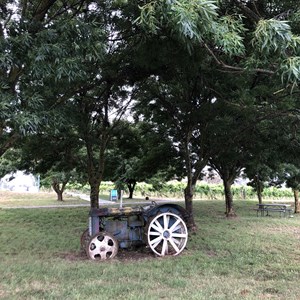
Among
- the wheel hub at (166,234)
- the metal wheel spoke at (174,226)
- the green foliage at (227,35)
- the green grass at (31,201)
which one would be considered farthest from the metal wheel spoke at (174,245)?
the green grass at (31,201)

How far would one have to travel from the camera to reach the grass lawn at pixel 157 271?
5.48 m

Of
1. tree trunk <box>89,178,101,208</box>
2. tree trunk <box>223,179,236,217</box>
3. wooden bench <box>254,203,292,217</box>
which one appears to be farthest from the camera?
wooden bench <box>254,203,292,217</box>

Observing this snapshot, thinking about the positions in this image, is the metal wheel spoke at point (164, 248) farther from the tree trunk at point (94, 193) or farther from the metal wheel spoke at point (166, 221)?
the tree trunk at point (94, 193)

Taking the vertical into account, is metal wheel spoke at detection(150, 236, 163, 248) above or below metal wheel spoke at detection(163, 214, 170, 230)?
below

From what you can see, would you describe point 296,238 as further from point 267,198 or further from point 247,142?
point 267,198

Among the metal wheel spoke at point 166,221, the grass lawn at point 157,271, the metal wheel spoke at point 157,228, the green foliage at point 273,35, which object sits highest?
the green foliage at point 273,35

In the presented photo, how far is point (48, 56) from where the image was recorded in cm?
473

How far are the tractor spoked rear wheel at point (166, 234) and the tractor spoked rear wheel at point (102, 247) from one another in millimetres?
771

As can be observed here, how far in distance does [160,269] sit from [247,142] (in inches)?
325

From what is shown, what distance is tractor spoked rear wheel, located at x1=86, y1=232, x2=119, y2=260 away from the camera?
7.93 meters

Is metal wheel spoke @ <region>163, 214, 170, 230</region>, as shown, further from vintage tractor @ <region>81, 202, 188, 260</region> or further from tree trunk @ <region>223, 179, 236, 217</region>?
tree trunk @ <region>223, 179, 236, 217</region>

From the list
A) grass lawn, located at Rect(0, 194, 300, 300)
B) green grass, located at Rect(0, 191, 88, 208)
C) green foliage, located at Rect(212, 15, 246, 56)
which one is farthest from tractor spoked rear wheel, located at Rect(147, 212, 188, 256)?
green grass, located at Rect(0, 191, 88, 208)

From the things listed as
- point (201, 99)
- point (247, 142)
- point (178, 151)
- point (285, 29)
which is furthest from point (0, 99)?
point (178, 151)

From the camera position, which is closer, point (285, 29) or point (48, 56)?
point (285, 29)
